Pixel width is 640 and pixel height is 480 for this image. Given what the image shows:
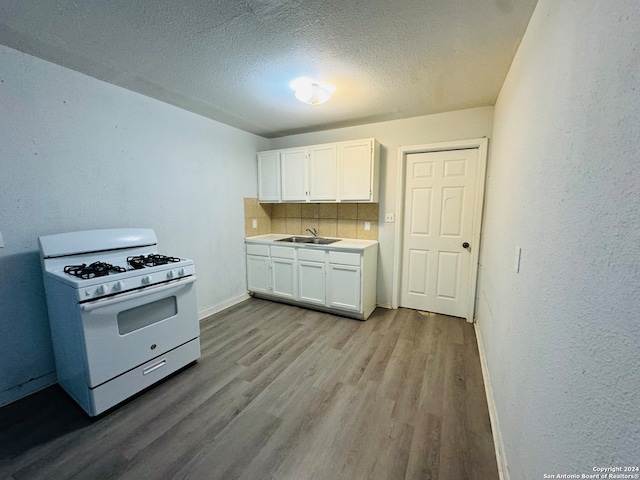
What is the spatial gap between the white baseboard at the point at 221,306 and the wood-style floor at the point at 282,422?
70 cm

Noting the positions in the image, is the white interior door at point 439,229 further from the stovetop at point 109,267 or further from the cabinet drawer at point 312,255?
the stovetop at point 109,267

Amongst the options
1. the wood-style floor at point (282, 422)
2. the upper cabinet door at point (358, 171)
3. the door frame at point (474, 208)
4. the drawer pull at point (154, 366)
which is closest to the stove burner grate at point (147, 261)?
the drawer pull at point (154, 366)

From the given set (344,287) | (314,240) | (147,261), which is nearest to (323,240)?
(314,240)

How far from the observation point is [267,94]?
2.49m

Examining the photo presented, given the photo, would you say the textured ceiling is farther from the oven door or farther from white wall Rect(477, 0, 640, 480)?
the oven door

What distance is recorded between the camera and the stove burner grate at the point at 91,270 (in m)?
1.73

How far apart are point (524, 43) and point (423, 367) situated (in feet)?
7.90

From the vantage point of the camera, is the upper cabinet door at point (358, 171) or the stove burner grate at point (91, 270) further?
the upper cabinet door at point (358, 171)

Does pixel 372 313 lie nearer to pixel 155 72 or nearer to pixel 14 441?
pixel 14 441

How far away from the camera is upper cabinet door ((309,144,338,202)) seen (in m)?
3.33

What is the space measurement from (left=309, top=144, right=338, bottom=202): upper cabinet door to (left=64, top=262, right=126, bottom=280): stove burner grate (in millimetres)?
2291

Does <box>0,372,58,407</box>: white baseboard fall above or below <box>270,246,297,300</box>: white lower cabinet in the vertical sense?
below

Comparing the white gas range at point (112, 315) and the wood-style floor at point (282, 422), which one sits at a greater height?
the white gas range at point (112, 315)

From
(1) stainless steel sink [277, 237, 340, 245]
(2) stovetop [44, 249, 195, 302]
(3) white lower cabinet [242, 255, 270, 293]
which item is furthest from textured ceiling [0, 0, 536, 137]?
(3) white lower cabinet [242, 255, 270, 293]
